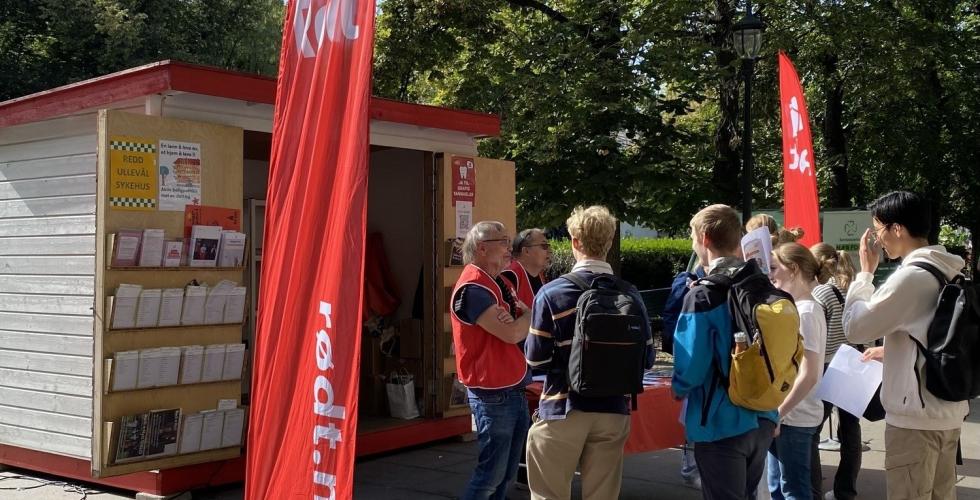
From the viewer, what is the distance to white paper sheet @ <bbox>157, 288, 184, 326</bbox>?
6359mm

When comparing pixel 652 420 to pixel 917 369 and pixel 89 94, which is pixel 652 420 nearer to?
pixel 917 369

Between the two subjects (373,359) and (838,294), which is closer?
(838,294)

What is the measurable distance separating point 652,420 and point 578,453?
2.12m

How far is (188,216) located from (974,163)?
19.0 metres

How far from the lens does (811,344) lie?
4.86m

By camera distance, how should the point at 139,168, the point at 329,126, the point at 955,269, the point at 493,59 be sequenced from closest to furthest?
the point at 329,126 → the point at 955,269 → the point at 139,168 → the point at 493,59

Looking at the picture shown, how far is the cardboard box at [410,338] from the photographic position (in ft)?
29.6

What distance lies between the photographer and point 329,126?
3.61 metres

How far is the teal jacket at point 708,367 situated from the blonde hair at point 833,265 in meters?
2.52

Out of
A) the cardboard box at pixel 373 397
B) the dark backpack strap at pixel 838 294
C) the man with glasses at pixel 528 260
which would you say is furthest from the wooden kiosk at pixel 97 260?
the dark backpack strap at pixel 838 294

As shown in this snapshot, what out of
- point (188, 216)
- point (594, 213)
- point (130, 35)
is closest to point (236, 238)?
point (188, 216)

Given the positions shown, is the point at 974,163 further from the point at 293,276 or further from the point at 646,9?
the point at 293,276

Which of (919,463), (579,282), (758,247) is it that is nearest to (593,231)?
(579,282)

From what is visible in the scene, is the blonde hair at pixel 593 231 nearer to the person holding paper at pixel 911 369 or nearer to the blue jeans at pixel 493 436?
the person holding paper at pixel 911 369
